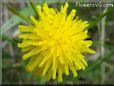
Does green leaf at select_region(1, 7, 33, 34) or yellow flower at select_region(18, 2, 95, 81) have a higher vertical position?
green leaf at select_region(1, 7, 33, 34)

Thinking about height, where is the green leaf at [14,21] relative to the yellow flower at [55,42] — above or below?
above

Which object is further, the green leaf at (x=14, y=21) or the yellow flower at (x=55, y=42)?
the green leaf at (x=14, y=21)

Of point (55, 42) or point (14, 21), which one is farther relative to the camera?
point (14, 21)

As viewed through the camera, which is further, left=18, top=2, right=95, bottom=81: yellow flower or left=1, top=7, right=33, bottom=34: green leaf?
left=1, top=7, right=33, bottom=34: green leaf

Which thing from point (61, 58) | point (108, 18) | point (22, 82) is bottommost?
point (22, 82)

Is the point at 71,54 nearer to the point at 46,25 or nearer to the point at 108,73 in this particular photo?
the point at 46,25

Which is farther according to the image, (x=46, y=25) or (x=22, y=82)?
(x=22, y=82)

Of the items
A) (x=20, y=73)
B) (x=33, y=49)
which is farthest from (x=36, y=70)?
(x=20, y=73)

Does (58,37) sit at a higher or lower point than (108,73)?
higher
